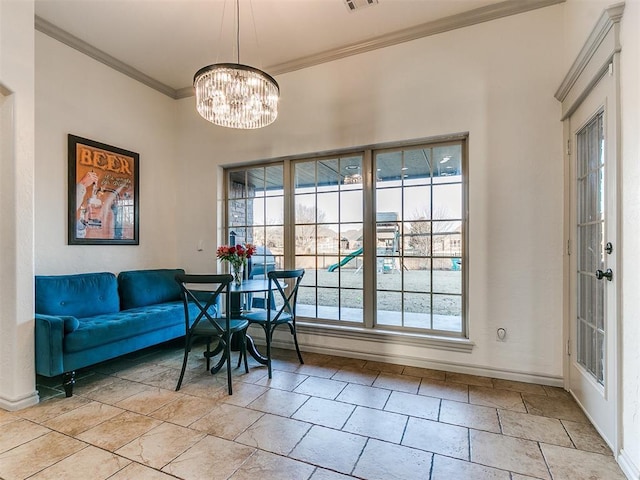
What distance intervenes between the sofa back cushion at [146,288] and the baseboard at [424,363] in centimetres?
125

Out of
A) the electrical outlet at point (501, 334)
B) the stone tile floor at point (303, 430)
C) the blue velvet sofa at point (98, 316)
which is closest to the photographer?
the stone tile floor at point (303, 430)

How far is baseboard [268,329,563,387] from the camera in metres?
2.66

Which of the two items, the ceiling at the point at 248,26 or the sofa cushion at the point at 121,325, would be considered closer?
the sofa cushion at the point at 121,325

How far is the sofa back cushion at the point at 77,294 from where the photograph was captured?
9.07ft

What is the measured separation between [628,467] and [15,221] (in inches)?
156

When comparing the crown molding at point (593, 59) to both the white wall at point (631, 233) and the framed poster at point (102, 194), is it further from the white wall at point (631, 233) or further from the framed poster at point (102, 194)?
the framed poster at point (102, 194)

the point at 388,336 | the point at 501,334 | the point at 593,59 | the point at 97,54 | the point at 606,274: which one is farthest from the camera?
the point at 97,54

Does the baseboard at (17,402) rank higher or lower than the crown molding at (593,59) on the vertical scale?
lower

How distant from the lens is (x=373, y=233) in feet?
11.0

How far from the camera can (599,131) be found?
2.06 m

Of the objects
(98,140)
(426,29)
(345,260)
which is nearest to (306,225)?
(345,260)

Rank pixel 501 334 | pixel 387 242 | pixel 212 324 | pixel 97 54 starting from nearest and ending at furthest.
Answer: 1. pixel 212 324
2. pixel 501 334
3. pixel 387 242
4. pixel 97 54

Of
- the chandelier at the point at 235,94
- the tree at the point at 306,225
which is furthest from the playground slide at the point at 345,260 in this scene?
the chandelier at the point at 235,94

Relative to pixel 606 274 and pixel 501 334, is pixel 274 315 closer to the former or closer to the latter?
pixel 501 334
